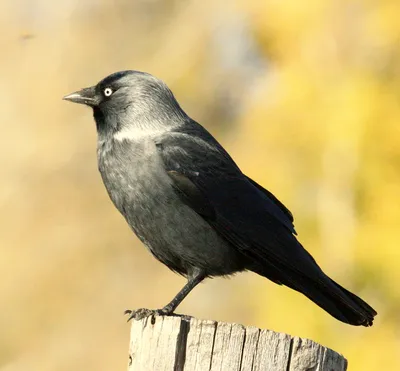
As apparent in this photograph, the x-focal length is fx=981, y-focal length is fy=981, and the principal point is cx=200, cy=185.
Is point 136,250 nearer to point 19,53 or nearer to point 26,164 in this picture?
point 26,164

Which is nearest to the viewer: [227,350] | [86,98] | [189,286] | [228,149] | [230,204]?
[227,350]

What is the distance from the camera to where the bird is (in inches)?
186

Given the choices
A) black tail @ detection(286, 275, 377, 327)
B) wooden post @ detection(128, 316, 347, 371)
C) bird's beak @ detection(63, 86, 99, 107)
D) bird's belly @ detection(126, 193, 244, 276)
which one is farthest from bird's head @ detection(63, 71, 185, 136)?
wooden post @ detection(128, 316, 347, 371)

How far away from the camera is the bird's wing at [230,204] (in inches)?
188

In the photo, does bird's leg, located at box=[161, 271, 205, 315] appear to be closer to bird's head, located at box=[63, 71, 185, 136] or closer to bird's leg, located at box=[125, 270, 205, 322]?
bird's leg, located at box=[125, 270, 205, 322]

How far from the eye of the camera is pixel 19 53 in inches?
606

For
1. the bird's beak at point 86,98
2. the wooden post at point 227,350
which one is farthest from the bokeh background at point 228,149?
the wooden post at point 227,350

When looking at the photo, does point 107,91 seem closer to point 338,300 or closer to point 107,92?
point 107,92

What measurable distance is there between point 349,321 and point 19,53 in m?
11.6

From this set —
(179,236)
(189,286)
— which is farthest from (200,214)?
(189,286)

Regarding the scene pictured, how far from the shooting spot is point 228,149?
10891mm

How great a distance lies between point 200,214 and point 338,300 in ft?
2.58

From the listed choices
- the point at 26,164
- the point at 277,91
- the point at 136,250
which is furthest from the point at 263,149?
the point at 26,164

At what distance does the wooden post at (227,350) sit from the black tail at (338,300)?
1019 mm
